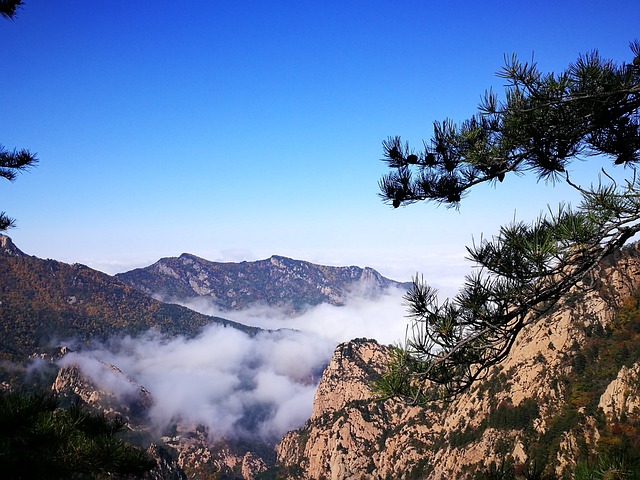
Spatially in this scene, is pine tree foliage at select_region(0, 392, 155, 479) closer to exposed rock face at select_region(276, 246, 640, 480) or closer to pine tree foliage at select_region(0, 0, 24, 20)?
pine tree foliage at select_region(0, 0, 24, 20)

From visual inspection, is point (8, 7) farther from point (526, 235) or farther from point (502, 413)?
point (502, 413)

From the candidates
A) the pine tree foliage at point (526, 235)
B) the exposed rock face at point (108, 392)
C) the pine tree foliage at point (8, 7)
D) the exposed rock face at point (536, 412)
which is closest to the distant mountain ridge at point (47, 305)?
the exposed rock face at point (108, 392)

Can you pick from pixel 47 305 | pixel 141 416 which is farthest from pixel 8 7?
pixel 47 305

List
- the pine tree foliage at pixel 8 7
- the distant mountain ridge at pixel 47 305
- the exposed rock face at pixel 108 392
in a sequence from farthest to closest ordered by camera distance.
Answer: the distant mountain ridge at pixel 47 305 → the exposed rock face at pixel 108 392 → the pine tree foliage at pixel 8 7

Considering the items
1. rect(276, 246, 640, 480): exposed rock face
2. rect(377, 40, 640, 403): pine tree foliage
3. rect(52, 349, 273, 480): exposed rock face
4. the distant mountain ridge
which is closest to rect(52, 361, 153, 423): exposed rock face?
rect(52, 349, 273, 480): exposed rock face

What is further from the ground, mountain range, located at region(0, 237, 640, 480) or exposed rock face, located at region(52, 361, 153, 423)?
mountain range, located at region(0, 237, 640, 480)

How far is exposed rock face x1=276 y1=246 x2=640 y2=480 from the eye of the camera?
38.9 meters

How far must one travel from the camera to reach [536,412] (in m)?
48.2

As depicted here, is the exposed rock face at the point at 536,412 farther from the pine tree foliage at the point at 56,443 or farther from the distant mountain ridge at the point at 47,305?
the distant mountain ridge at the point at 47,305

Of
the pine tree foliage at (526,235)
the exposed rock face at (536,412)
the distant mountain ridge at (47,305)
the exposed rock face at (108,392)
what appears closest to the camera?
the pine tree foliage at (526,235)

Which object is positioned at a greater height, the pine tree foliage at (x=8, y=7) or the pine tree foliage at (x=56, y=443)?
the pine tree foliage at (x=8, y=7)

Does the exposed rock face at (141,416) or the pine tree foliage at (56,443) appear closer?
the pine tree foliage at (56,443)

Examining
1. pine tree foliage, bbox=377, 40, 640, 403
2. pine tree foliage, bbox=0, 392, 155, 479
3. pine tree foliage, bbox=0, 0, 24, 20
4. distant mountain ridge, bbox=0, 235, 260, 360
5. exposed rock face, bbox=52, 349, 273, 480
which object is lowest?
exposed rock face, bbox=52, 349, 273, 480

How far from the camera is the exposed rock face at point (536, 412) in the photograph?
3894cm
